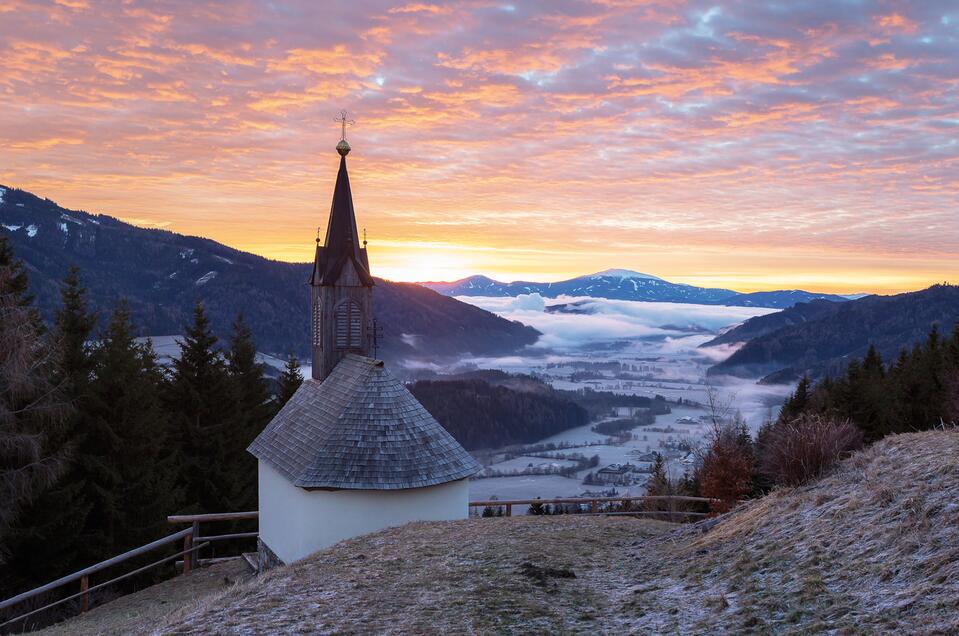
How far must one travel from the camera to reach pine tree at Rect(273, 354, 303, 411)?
4103 centimetres

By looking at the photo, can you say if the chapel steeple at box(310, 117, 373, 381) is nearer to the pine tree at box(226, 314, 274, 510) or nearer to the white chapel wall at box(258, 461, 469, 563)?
Result: the white chapel wall at box(258, 461, 469, 563)

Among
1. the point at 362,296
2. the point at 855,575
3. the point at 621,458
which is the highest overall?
the point at 362,296

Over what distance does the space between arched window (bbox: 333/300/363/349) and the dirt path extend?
8.38 meters

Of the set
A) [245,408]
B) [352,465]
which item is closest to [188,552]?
[352,465]

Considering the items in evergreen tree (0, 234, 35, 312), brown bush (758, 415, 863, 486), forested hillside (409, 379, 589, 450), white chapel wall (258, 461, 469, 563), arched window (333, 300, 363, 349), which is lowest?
forested hillside (409, 379, 589, 450)

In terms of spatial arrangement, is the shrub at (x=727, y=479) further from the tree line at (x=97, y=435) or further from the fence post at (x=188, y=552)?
the tree line at (x=97, y=435)

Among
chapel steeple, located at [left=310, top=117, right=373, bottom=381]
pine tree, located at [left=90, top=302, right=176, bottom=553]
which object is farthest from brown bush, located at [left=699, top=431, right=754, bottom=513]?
pine tree, located at [left=90, top=302, right=176, bottom=553]

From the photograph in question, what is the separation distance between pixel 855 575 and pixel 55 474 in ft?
67.5

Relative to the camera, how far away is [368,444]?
1803cm

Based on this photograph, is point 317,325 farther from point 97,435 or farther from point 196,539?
point 97,435

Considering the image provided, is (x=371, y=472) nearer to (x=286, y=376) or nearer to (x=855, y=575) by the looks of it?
(x=855, y=575)

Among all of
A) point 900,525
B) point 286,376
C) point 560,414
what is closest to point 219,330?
point 560,414

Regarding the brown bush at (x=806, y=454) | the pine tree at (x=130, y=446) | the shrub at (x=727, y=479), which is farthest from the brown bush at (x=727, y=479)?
the pine tree at (x=130, y=446)

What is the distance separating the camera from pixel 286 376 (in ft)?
138
